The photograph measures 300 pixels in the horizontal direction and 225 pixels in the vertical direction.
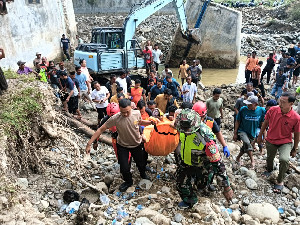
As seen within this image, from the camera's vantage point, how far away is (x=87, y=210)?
336 cm

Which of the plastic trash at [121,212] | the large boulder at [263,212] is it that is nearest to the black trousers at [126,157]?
the plastic trash at [121,212]

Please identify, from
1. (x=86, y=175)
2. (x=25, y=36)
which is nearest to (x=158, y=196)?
(x=86, y=175)

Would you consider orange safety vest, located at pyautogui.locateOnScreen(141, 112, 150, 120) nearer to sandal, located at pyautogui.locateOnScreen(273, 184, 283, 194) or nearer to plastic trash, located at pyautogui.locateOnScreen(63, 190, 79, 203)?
plastic trash, located at pyautogui.locateOnScreen(63, 190, 79, 203)

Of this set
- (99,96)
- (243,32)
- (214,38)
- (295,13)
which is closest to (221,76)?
(214,38)

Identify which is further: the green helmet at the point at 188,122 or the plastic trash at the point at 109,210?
Answer: the plastic trash at the point at 109,210

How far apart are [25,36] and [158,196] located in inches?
387

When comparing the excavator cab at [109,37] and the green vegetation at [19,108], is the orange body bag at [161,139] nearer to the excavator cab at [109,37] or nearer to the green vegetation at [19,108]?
the green vegetation at [19,108]

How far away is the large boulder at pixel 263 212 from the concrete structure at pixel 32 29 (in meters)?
9.21

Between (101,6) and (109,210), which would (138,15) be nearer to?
(109,210)

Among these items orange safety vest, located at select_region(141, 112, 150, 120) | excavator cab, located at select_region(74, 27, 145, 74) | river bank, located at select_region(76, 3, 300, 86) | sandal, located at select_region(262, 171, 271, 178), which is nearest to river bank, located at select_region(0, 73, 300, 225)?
sandal, located at select_region(262, 171, 271, 178)

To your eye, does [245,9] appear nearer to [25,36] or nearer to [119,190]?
[25,36]

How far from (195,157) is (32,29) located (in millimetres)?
10695

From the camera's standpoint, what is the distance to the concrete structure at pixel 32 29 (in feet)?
32.7

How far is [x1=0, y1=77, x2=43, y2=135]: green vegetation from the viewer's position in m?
3.34
